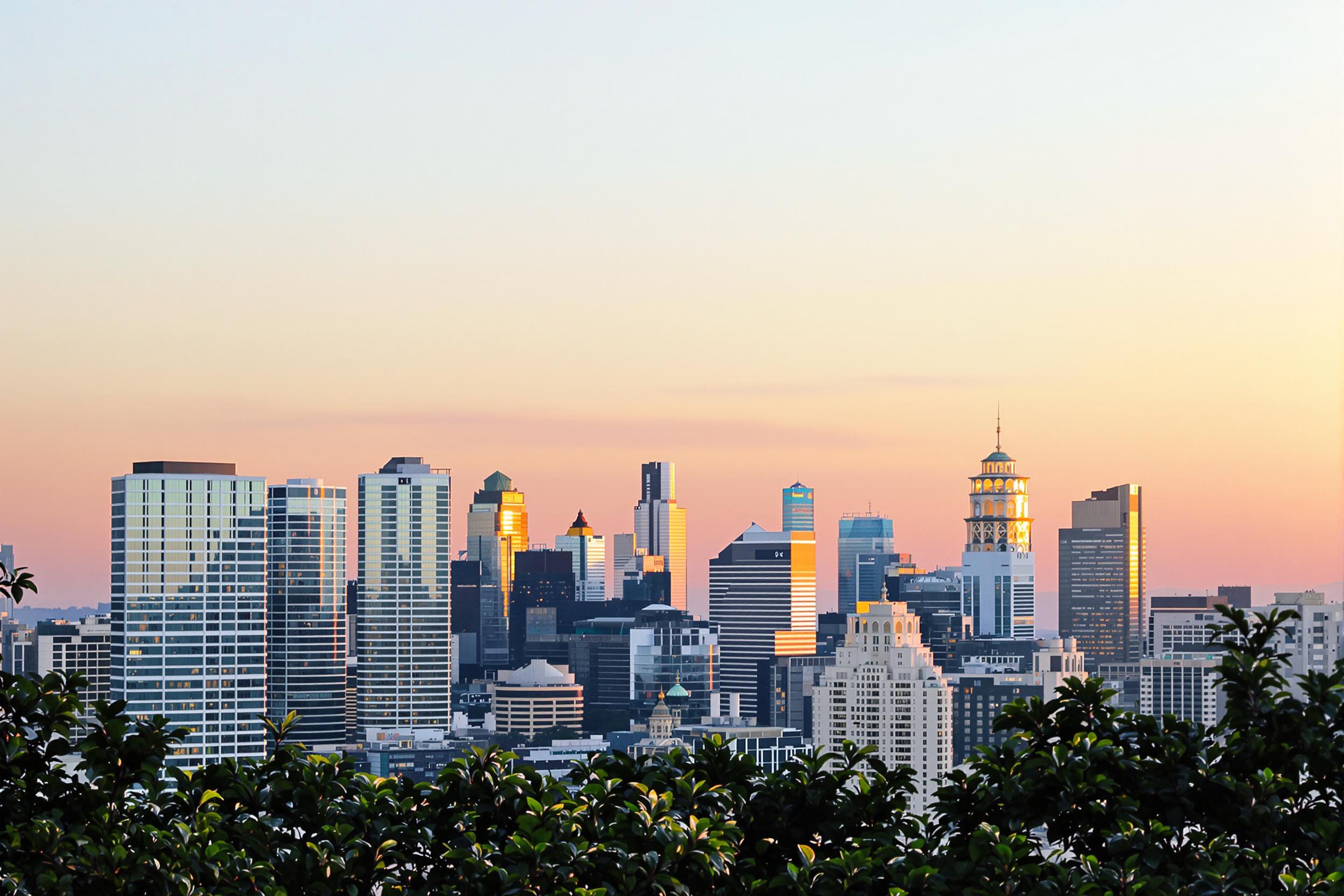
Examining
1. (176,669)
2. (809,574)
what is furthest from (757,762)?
(809,574)

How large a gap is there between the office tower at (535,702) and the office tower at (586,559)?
42821 mm

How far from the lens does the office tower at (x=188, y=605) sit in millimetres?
92812

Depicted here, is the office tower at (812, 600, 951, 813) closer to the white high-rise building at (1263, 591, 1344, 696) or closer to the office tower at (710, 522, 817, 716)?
the white high-rise building at (1263, 591, 1344, 696)

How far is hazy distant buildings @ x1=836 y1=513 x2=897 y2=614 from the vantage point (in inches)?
7195

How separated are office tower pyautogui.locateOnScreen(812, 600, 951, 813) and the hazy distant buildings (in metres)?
88.4

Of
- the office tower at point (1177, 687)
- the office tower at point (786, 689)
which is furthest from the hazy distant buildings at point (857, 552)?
the office tower at point (1177, 687)

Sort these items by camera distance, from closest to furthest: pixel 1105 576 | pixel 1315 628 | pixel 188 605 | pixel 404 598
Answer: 1. pixel 1315 628
2. pixel 188 605
3. pixel 404 598
4. pixel 1105 576

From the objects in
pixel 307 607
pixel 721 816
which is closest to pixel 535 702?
pixel 307 607

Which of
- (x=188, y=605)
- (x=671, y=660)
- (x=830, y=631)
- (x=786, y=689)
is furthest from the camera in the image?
(x=830, y=631)

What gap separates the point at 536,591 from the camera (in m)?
169

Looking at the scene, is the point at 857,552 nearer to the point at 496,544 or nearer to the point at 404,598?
the point at 496,544

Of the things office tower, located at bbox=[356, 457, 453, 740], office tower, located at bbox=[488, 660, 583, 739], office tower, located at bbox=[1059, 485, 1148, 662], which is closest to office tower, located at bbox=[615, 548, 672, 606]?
office tower, located at bbox=[1059, 485, 1148, 662]

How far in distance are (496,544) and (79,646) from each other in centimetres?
8332

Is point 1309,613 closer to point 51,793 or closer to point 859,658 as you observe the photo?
point 859,658
